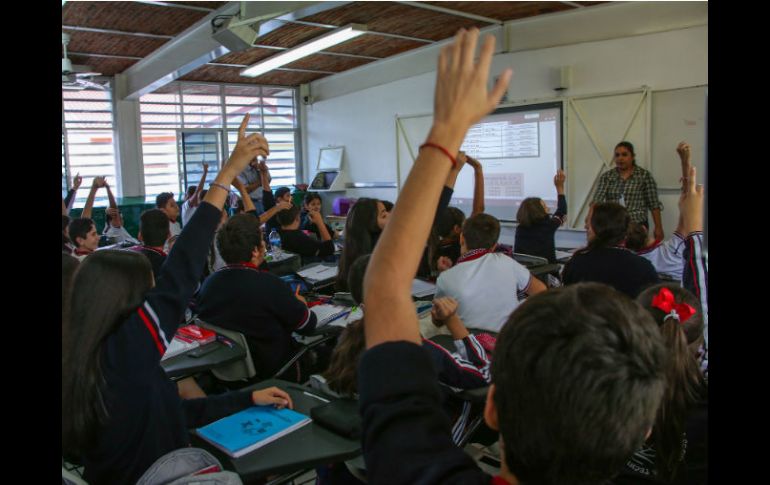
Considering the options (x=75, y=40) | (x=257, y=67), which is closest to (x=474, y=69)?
(x=75, y=40)

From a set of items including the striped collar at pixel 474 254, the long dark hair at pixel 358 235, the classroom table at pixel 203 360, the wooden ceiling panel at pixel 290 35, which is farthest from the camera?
the wooden ceiling panel at pixel 290 35

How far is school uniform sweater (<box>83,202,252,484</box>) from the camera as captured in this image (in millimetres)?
1488

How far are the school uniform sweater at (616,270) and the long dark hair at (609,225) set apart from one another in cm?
8

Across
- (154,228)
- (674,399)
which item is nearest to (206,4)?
(154,228)

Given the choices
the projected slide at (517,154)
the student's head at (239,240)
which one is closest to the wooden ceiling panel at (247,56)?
the projected slide at (517,154)

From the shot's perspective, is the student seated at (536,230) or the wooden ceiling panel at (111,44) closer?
the student seated at (536,230)

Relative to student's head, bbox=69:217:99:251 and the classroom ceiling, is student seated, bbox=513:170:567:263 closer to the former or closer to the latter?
the classroom ceiling

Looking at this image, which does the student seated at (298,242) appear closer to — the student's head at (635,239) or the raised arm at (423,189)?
the student's head at (635,239)

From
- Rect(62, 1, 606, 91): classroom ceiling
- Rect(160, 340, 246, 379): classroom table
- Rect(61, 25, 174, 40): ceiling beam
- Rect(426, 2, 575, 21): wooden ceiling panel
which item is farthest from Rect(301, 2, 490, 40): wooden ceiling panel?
Rect(160, 340, 246, 379): classroom table

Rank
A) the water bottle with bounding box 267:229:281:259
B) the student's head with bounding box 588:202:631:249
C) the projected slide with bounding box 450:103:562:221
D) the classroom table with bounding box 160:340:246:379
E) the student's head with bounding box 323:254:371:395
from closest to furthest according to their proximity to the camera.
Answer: the student's head with bounding box 323:254:371:395
the classroom table with bounding box 160:340:246:379
the student's head with bounding box 588:202:631:249
the water bottle with bounding box 267:229:281:259
the projected slide with bounding box 450:103:562:221

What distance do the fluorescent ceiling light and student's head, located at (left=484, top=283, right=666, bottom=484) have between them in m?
6.72

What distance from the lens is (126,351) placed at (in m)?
1.50

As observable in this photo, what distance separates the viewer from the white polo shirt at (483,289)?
2.96 metres
